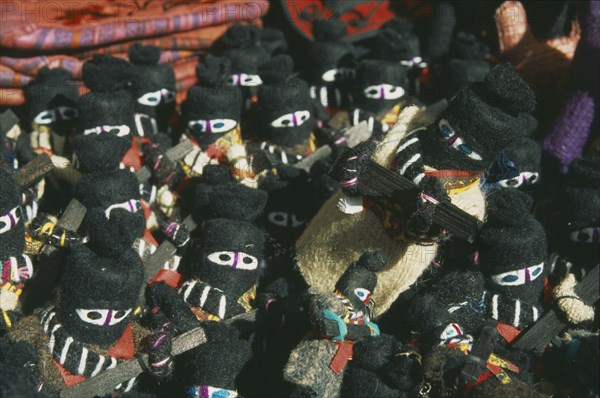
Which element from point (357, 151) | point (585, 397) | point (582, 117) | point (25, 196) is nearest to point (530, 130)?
point (582, 117)

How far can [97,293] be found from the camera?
2105 millimetres

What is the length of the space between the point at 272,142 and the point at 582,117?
55.5 inches

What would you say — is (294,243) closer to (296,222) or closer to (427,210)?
(296,222)

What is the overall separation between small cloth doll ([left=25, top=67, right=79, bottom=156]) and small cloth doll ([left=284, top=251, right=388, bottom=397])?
1.56 meters

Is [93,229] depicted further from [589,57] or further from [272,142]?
[589,57]

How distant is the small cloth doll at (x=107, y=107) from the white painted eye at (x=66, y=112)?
26cm

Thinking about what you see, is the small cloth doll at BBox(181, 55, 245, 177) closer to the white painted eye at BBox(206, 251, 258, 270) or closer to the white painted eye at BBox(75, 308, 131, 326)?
the white painted eye at BBox(206, 251, 258, 270)

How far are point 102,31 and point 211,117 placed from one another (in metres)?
0.86

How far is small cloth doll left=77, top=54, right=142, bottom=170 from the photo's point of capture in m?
2.85

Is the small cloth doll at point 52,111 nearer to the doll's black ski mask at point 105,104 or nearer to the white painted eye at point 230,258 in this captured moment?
the doll's black ski mask at point 105,104

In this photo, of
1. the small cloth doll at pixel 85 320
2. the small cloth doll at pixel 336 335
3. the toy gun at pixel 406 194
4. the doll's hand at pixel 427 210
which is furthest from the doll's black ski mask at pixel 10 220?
the doll's hand at pixel 427 210

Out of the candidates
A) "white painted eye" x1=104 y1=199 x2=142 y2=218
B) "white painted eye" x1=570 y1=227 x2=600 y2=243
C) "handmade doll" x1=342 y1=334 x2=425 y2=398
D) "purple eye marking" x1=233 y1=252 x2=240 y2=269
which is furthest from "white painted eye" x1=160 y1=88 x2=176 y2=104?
"white painted eye" x1=570 y1=227 x2=600 y2=243

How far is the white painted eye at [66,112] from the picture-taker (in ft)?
10.3

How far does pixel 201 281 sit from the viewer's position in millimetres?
2449
